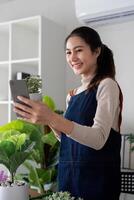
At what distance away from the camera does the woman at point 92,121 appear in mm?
1090

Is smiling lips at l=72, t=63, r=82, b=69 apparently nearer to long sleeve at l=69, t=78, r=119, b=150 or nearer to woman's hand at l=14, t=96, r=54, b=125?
long sleeve at l=69, t=78, r=119, b=150

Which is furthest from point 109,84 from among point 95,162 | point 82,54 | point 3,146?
point 3,146

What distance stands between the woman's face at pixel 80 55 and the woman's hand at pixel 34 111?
0.97 feet

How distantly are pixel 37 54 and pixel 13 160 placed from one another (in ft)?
5.03

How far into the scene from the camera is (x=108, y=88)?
109cm

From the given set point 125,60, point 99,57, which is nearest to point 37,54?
point 125,60

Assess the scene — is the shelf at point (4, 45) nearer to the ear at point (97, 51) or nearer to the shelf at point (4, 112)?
the shelf at point (4, 112)

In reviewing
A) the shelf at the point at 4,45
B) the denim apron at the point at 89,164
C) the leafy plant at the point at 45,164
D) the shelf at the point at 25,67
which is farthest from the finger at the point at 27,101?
the shelf at the point at 4,45

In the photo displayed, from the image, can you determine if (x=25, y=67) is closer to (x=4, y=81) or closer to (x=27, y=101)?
(x=4, y=81)

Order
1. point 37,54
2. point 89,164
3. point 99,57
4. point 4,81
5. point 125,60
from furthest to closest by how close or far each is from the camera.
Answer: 1. point 4,81
2. point 37,54
3. point 125,60
4. point 99,57
5. point 89,164

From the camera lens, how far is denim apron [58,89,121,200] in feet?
3.71

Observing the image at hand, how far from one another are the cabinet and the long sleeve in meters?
1.18

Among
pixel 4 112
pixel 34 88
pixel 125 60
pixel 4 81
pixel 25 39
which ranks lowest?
pixel 4 112

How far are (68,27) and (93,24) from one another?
0.28 meters
